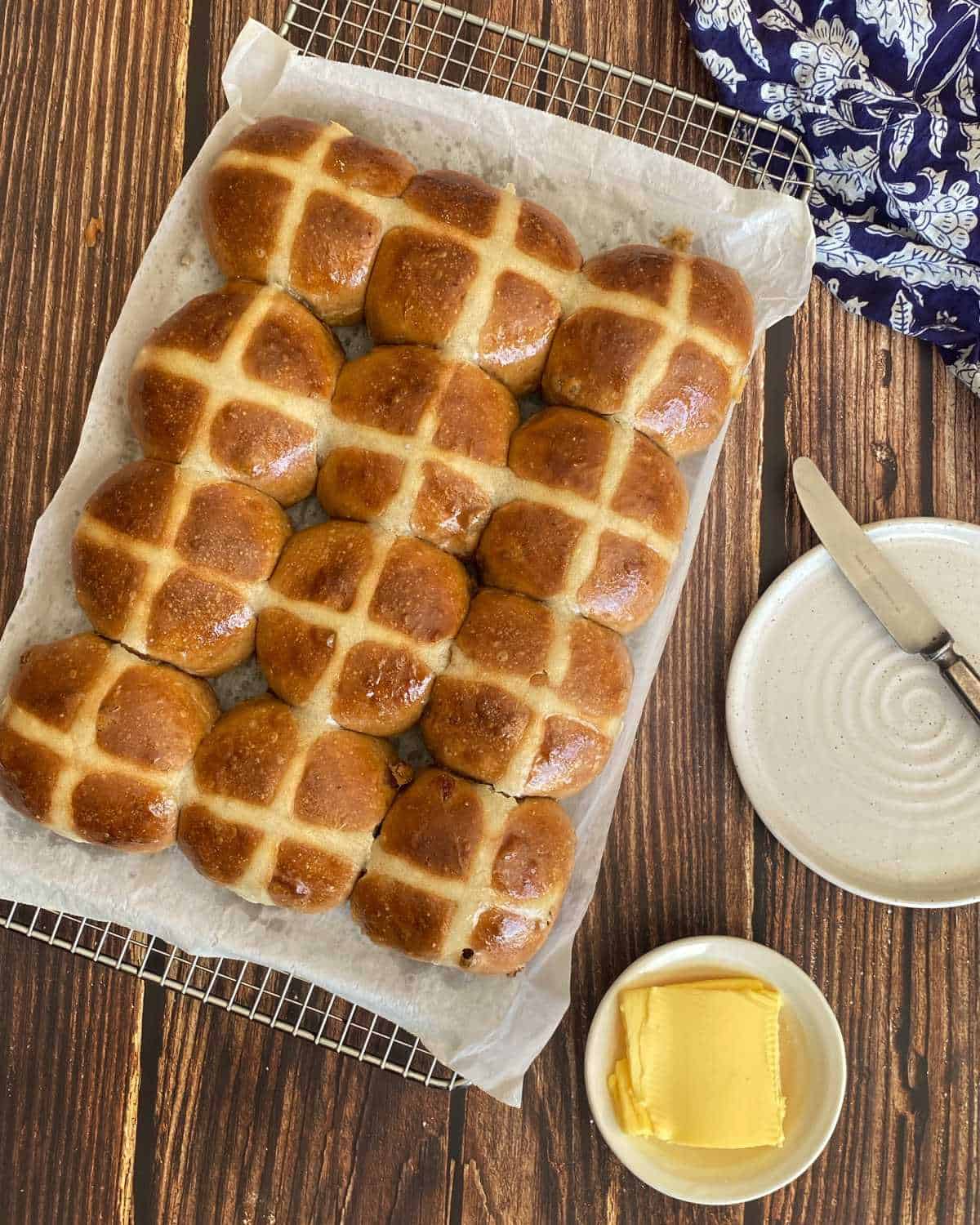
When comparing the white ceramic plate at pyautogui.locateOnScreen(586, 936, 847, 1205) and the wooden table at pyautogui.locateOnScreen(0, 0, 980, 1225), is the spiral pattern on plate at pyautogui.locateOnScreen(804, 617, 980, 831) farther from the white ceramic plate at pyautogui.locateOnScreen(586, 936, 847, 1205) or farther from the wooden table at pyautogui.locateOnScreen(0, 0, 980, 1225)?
the white ceramic plate at pyautogui.locateOnScreen(586, 936, 847, 1205)

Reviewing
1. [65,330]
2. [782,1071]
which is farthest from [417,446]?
[782,1071]

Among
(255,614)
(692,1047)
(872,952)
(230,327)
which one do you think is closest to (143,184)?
(230,327)

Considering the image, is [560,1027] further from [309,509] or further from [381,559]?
[309,509]

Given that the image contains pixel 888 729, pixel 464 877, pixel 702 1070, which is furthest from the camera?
pixel 888 729

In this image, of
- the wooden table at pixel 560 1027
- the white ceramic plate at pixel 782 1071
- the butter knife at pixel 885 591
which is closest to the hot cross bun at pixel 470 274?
the wooden table at pixel 560 1027

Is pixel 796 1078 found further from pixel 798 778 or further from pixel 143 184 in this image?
pixel 143 184

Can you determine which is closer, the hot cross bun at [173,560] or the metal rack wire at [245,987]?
the hot cross bun at [173,560]

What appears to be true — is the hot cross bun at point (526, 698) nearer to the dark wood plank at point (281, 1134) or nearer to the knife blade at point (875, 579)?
the knife blade at point (875, 579)
